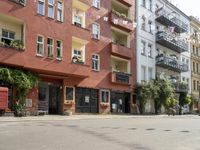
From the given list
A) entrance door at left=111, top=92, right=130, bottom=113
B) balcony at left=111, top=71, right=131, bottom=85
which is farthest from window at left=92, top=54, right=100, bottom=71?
entrance door at left=111, top=92, right=130, bottom=113

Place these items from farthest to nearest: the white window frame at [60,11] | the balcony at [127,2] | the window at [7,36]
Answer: the balcony at [127,2], the white window frame at [60,11], the window at [7,36]

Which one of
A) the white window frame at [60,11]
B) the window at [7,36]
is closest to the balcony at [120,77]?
the white window frame at [60,11]

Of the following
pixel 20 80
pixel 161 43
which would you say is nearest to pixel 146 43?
pixel 161 43

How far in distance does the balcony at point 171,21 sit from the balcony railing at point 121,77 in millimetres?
13015

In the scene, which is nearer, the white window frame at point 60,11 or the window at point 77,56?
the white window frame at point 60,11

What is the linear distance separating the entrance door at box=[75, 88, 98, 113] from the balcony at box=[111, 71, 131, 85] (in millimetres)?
2977

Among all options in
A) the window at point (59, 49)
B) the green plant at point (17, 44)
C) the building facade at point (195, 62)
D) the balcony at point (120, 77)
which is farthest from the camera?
the building facade at point (195, 62)

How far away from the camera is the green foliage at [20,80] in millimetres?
27205

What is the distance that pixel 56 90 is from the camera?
111 feet

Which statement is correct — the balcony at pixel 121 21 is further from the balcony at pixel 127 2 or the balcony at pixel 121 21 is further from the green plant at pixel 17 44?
the green plant at pixel 17 44

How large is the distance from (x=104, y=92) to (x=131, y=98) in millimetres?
5144

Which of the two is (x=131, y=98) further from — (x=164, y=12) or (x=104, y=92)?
(x=164, y=12)

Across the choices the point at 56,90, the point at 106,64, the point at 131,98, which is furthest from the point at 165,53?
the point at 56,90

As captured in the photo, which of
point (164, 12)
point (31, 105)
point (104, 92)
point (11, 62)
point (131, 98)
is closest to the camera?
point (11, 62)
